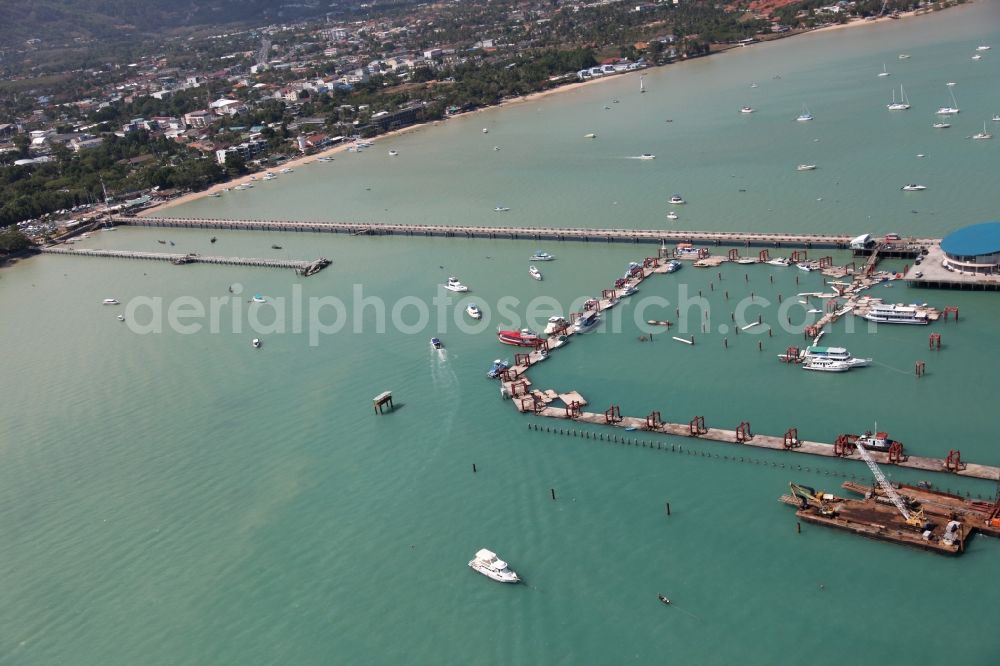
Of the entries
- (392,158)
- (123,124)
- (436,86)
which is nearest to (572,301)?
(392,158)

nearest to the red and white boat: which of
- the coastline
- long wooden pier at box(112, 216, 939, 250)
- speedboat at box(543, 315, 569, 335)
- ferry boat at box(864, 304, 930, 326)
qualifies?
speedboat at box(543, 315, 569, 335)

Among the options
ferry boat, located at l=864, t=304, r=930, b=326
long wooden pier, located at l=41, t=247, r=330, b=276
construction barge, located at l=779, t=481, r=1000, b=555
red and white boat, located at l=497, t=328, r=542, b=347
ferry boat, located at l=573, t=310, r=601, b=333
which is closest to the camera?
construction barge, located at l=779, t=481, r=1000, b=555

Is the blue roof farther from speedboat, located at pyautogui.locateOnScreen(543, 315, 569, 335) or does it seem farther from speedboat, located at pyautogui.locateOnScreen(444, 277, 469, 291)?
speedboat, located at pyautogui.locateOnScreen(444, 277, 469, 291)

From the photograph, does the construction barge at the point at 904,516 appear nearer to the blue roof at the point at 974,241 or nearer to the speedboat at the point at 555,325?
the speedboat at the point at 555,325

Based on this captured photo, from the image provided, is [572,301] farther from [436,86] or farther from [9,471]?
[436,86]

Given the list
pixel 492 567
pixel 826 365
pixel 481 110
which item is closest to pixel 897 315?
pixel 826 365

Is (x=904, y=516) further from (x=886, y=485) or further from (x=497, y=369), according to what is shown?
(x=497, y=369)
